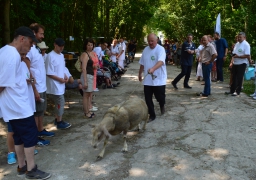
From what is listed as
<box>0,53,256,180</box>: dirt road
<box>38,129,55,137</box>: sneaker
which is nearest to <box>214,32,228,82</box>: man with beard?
<box>0,53,256,180</box>: dirt road

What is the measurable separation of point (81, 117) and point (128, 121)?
2.30m

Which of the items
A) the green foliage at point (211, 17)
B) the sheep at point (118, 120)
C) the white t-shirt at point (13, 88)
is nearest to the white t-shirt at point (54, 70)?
the sheep at point (118, 120)

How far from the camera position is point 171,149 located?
468 centimetres

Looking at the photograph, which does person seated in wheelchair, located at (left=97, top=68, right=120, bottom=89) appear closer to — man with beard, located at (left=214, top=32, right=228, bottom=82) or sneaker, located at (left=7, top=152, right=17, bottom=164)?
man with beard, located at (left=214, top=32, right=228, bottom=82)

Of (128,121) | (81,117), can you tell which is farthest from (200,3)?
(128,121)

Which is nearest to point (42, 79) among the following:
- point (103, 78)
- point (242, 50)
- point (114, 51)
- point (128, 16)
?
point (103, 78)

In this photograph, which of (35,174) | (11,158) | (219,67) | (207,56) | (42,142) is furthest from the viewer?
(219,67)

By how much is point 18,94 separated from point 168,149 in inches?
104

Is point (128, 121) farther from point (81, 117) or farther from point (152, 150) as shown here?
point (81, 117)

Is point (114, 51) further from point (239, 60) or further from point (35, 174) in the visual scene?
point (35, 174)

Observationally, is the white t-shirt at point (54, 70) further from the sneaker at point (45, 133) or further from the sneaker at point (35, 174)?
the sneaker at point (35, 174)

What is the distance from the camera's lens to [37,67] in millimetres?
4566

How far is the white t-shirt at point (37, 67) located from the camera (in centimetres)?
445

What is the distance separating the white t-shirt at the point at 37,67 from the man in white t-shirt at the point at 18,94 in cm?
97
